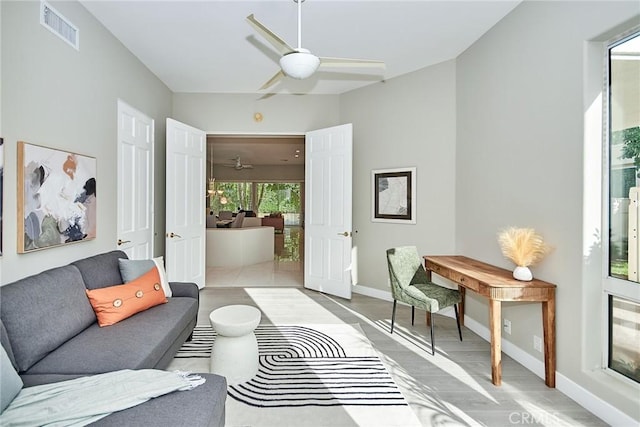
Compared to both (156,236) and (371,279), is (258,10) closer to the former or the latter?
(156,236)

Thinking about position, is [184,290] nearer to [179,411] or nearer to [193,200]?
[179,411]

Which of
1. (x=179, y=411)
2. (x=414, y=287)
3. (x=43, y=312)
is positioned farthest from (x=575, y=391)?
(x=43, y=312)

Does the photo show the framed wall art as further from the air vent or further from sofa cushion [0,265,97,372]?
the air vent

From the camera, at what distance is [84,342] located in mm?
1937

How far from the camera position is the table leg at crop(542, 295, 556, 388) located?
7.55 ft

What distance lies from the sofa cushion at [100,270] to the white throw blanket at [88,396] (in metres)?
1.06

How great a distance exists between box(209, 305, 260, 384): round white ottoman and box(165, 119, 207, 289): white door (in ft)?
6.95

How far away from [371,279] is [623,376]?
9.41ft

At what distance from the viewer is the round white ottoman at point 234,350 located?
2.31m

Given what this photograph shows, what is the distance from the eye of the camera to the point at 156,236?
4.26 metres

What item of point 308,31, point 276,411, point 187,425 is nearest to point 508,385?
point 276,411

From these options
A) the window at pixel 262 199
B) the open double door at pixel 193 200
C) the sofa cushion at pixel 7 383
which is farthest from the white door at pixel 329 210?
the window at pixel 262 199

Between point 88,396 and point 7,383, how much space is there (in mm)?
351

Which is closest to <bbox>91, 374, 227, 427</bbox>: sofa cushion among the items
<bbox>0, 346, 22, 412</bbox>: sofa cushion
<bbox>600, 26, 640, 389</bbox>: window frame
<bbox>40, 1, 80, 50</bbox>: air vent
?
<bbox>0, 346, 22, 412</bbox>: sofa cushion
